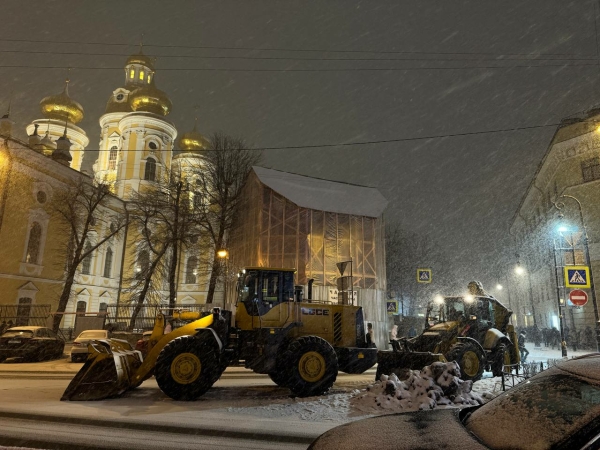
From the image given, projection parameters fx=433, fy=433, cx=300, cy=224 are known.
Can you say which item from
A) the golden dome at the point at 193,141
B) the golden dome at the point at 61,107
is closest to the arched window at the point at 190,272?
the golden dome at the point at 193,141

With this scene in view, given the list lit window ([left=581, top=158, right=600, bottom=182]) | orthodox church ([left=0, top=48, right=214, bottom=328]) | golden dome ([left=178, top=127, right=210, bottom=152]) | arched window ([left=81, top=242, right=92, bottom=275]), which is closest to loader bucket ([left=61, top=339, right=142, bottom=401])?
orthodox church ([left=0, top=48, right=214, bottom=328])

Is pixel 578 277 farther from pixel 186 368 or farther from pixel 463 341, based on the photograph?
pixel 186 368

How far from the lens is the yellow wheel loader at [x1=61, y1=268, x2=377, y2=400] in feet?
29.4

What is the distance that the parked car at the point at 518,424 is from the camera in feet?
7.83

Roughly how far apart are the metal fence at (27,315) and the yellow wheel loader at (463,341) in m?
24.0

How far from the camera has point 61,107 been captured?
55.3 m

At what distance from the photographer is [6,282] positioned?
106 ft

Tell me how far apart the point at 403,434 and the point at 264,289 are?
797 centimetres

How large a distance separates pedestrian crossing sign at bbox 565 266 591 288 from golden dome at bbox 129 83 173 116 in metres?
47.6

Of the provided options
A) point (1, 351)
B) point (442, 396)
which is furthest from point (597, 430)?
point (1, 351)

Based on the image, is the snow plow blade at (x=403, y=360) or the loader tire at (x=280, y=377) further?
the snow plow blade at (x=403, y=360)

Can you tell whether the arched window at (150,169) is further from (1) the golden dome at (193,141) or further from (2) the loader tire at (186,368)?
(2) the loader tire at (186,368)

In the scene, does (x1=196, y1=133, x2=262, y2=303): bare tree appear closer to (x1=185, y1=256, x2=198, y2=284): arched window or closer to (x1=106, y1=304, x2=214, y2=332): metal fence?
(x1=106, y1=304, x2=214, y2=332): metal fence

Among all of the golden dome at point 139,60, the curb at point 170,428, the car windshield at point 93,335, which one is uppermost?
the golden dome at point 139,60
